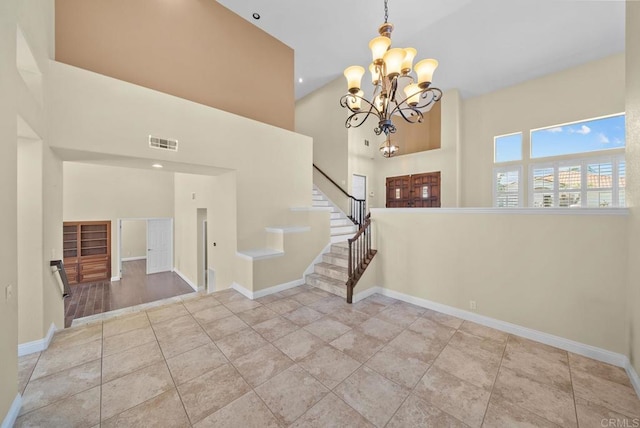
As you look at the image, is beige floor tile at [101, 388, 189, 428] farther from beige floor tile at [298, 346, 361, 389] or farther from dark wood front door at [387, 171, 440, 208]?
dark wood front door at [387, 171, 440, 208]

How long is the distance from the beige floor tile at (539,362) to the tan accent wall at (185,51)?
569 centimetres

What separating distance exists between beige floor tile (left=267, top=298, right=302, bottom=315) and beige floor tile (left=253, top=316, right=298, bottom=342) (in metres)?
0.26

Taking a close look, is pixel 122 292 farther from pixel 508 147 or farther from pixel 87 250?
pixel 508 147

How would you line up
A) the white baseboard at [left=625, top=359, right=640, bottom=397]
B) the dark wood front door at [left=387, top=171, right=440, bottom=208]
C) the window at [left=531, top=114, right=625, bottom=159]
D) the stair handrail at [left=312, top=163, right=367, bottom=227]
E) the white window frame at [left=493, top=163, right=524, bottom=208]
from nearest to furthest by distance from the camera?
the white baseboard at [left=625, top=359, right=640, bottom=397], the window at [left=531, top=114, right=625, bottom=159], the white window frame at [left=493, top=163, right=524, bottom=208], the stair handrail at [left=312, top=163, right=367, bottom=227], the dark wood front door at [left=387, top=171, right=440, bottom=208]

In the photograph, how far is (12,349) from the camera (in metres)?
1.72

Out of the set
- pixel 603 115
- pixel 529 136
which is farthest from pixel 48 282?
pixel 603 115

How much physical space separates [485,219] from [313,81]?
6.71 m

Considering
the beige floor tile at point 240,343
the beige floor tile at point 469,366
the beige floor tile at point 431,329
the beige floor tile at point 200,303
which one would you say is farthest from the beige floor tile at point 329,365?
the beige floor tile at point 200,303

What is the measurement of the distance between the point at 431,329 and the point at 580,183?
20.6 ft

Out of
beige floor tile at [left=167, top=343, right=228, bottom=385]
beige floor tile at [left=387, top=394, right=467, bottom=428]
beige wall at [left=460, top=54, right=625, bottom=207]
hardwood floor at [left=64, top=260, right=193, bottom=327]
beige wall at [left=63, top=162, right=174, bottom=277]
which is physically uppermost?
beige wall at [left=460, top=54, right=625, bottom=207]

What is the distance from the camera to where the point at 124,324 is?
10.4ft

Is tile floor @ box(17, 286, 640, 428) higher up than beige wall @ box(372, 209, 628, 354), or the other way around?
beige wall @ box(372, 209, 628, 354)

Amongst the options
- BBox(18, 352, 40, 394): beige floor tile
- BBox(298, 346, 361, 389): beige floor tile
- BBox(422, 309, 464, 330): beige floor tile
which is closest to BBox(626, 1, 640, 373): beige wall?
BBox(422, 309, 464, 330): beige floor tile

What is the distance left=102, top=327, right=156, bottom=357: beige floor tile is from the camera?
2.63 m
